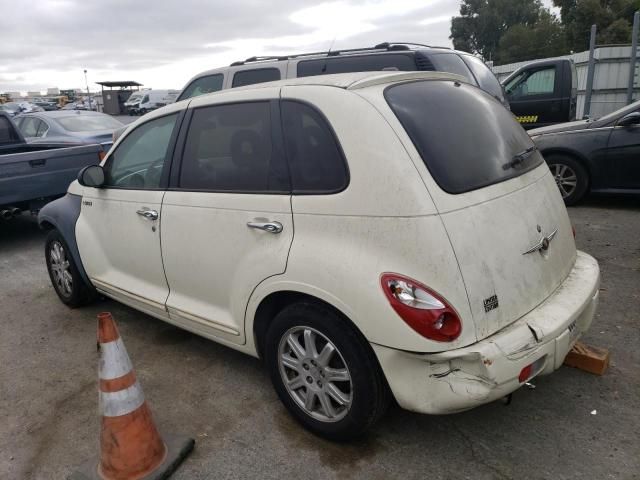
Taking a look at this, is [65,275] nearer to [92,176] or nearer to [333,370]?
[92,176]

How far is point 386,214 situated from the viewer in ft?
7.64

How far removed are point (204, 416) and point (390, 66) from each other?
15.4 ft

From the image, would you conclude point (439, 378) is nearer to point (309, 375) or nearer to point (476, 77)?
point (309, 375)

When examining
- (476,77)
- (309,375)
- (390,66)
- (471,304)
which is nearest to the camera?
(471,304)

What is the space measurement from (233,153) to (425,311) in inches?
59.3

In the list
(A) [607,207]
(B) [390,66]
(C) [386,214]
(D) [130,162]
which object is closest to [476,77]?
(B) [390,66]

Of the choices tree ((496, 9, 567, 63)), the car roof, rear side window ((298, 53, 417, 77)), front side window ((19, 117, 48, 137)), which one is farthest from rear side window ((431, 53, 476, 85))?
tree ((496, 9, 567, 63))

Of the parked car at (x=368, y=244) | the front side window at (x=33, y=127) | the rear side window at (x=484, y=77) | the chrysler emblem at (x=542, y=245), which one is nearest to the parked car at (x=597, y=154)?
the rear side window at (x=484, y=77)

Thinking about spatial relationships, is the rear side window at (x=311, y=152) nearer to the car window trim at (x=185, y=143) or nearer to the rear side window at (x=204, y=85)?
the car window trim at (x=185, y=143)

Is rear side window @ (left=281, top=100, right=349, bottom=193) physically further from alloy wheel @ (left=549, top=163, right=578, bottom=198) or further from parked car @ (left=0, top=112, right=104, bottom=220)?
alloy wheel @ (left=549, top=163, right=578, bottom=198)

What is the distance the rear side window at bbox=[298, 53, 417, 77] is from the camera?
6230 millimetres

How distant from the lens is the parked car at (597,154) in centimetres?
647

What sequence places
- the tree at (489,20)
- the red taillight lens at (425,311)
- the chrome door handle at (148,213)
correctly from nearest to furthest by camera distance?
the red taillight lens at (425,311) → the chrome door handle at (148,213) → the tree at (489,20)

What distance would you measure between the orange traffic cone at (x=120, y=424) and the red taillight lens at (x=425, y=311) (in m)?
1.35
